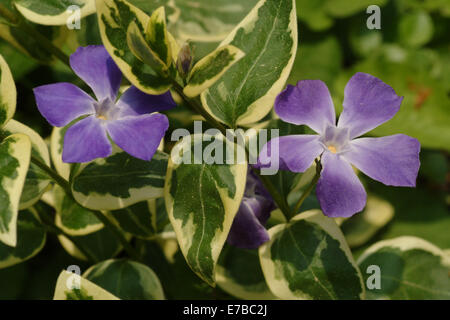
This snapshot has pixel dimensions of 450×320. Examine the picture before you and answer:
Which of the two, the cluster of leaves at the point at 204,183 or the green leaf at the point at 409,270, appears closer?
the cluster of leaves at the point at 204,183

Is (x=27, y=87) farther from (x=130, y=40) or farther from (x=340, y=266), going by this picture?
(x=340, y=266)

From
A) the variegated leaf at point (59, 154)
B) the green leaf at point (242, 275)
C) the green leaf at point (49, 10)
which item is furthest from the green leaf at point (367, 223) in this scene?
the green leaf at point (49, 10)

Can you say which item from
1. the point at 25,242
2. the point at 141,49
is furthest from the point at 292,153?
the point at 25,242

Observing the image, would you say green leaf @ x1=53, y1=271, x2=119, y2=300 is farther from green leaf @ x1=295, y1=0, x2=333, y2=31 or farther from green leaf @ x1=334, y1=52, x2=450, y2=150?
green leaf @ x1=295, y1=0, x2=333, y2=31

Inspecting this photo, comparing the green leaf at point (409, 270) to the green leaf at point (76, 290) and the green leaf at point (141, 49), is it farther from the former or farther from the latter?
the green leaf at point (141, 49)

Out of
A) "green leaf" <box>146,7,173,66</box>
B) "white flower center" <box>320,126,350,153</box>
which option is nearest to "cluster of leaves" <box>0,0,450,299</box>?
"green leaf" <box>146,7,173,66</box>

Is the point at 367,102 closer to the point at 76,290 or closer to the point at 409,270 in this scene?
the point at 409,270
